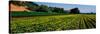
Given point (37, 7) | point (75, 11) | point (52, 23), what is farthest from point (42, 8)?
point (75, 11)

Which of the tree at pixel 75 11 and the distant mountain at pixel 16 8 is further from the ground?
the distant mountain at pixel 16 8

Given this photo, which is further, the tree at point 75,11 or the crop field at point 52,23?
the tree at point 75,11

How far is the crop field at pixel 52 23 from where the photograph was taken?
1.45m

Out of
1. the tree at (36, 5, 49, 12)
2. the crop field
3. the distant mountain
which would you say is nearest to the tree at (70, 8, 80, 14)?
the crop field

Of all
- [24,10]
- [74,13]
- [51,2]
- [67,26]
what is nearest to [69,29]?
[67,26]

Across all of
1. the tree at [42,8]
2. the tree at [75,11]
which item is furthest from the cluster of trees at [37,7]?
the tree at [75,11]

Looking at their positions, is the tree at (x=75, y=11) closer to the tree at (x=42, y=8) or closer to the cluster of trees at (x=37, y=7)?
the cluster of trees at (x=37, y=7)

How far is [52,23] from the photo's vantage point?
1.54 metres

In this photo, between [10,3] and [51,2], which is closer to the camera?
[10,3]

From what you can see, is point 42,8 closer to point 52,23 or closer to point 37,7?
point 37,7

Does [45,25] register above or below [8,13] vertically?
below
